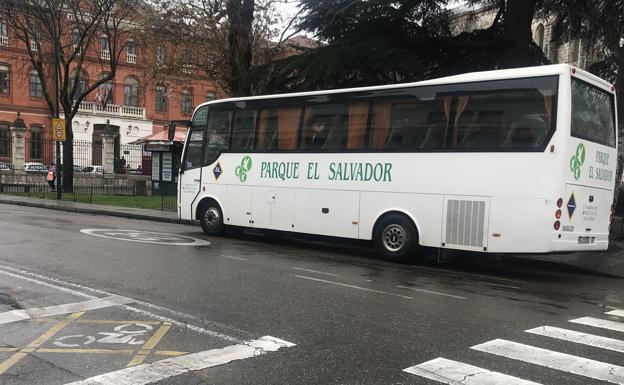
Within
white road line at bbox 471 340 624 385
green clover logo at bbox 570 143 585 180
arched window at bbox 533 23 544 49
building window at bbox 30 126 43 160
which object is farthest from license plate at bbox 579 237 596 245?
building window at bbox 30 126 43 160

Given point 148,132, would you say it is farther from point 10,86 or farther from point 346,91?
point 346,91

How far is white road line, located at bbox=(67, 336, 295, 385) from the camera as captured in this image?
4336 mm

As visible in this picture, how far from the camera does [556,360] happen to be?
516 cm

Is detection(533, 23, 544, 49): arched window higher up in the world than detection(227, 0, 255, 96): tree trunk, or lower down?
higher up

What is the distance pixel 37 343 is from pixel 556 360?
15.8 feet

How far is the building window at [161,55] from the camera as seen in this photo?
79.7ft

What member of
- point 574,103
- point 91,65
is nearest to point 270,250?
point 574,103

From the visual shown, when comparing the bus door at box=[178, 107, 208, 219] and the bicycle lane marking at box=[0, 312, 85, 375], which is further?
the bus door at box=[178, 107, 208, 219]

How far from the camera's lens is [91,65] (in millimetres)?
56031

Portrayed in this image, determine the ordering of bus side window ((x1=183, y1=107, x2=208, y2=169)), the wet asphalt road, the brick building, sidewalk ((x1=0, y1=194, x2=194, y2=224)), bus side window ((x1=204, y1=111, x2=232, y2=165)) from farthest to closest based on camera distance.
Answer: the brick building
sidewalk ((x1=0, y1=194, x2=194, y2=224))
bus side window ((x1=183, y1=107, x2=208, y2=169))
bus side window ((x1=204, y1=111, x2=232, y2=165))
the wet asphalt road

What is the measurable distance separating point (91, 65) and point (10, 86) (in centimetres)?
798

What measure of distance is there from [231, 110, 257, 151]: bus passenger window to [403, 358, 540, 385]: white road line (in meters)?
9.94

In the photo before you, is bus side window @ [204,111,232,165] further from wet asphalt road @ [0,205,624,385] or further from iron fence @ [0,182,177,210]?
iron fence @ [0,182,177,210]

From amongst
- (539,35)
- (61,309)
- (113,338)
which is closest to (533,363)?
(113,338)
